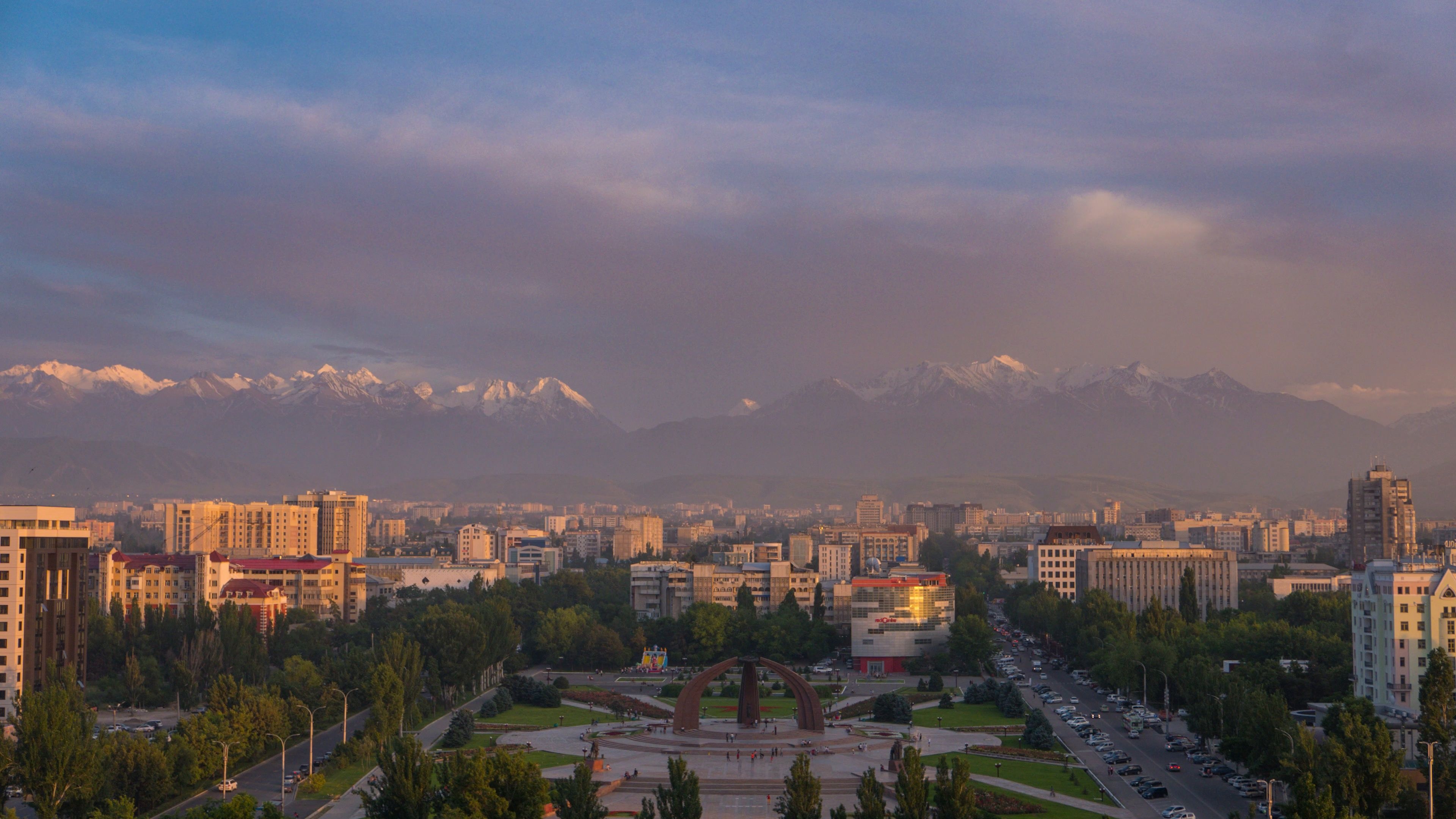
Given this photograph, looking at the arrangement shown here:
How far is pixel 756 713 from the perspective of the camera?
80062 millimetres

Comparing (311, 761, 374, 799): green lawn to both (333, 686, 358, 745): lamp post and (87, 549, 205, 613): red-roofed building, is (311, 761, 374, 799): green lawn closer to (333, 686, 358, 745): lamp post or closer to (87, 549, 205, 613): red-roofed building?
(333, 686, 358, 745): lamp post

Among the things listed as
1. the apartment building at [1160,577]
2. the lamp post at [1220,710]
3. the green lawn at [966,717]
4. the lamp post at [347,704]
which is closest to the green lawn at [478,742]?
the lamp post at [347,704]

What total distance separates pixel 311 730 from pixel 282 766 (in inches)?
167

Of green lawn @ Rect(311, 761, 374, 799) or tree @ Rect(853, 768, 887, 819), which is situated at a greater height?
tree @ Rect(853, 768, 887, 819)

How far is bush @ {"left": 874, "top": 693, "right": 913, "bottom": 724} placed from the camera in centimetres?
8619

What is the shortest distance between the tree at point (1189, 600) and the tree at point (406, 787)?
73.8m

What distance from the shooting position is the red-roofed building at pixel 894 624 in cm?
11569

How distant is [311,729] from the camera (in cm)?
6366

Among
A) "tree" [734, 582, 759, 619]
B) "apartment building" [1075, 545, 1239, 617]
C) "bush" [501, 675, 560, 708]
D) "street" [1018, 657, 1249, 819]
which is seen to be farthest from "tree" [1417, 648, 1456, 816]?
"apartment building" [1075, 545, 1239, 617]

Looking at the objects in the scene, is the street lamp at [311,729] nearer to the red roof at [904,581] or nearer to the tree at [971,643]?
the tree at [971,643]

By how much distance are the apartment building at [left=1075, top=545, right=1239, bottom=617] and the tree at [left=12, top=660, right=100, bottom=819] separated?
105889 millimetres

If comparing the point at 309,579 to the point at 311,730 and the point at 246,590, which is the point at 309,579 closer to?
the point at 246,590

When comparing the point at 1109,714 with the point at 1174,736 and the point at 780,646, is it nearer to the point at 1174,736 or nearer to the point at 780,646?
the point at 1174,736

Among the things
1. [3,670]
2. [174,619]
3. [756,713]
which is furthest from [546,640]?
[3,670]
